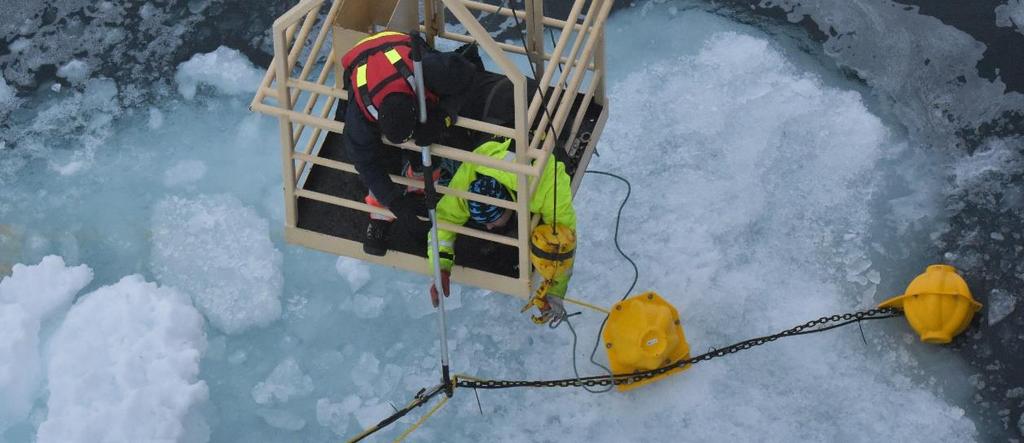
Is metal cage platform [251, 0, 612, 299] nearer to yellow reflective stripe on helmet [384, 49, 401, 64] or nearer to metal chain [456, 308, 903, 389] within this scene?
yellow reflective stripe on helmet [384, 49, 401, 64]

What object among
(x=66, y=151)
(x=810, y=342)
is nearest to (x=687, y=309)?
(x=810, y=342)

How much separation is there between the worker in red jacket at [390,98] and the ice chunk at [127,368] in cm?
165

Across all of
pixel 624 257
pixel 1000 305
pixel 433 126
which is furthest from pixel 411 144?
pixel 1000 305

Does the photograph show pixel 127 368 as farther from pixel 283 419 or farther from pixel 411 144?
pixel 411 144

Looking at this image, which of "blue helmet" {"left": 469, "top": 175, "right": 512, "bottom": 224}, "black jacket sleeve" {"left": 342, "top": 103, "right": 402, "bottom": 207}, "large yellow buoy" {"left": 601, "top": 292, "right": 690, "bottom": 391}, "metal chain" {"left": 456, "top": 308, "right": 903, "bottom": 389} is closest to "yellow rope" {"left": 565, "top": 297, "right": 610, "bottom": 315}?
"large yellow buoy" {"left": 601, "top": 292, "right": 690, "bottom": 391}

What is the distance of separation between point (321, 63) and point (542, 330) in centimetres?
241

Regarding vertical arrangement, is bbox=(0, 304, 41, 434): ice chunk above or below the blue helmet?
below

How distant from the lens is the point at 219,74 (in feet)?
26.8

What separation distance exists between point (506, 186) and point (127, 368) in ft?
6.73

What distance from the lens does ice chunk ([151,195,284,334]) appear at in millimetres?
7145

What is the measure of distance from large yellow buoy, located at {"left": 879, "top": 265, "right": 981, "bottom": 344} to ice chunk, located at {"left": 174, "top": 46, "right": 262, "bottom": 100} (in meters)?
3.54

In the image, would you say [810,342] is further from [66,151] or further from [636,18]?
[66,151]

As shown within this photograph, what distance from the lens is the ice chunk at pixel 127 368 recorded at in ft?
21.8

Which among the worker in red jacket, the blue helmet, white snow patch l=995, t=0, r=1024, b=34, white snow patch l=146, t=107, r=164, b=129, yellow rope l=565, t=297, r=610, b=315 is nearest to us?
the worker in red jacket
